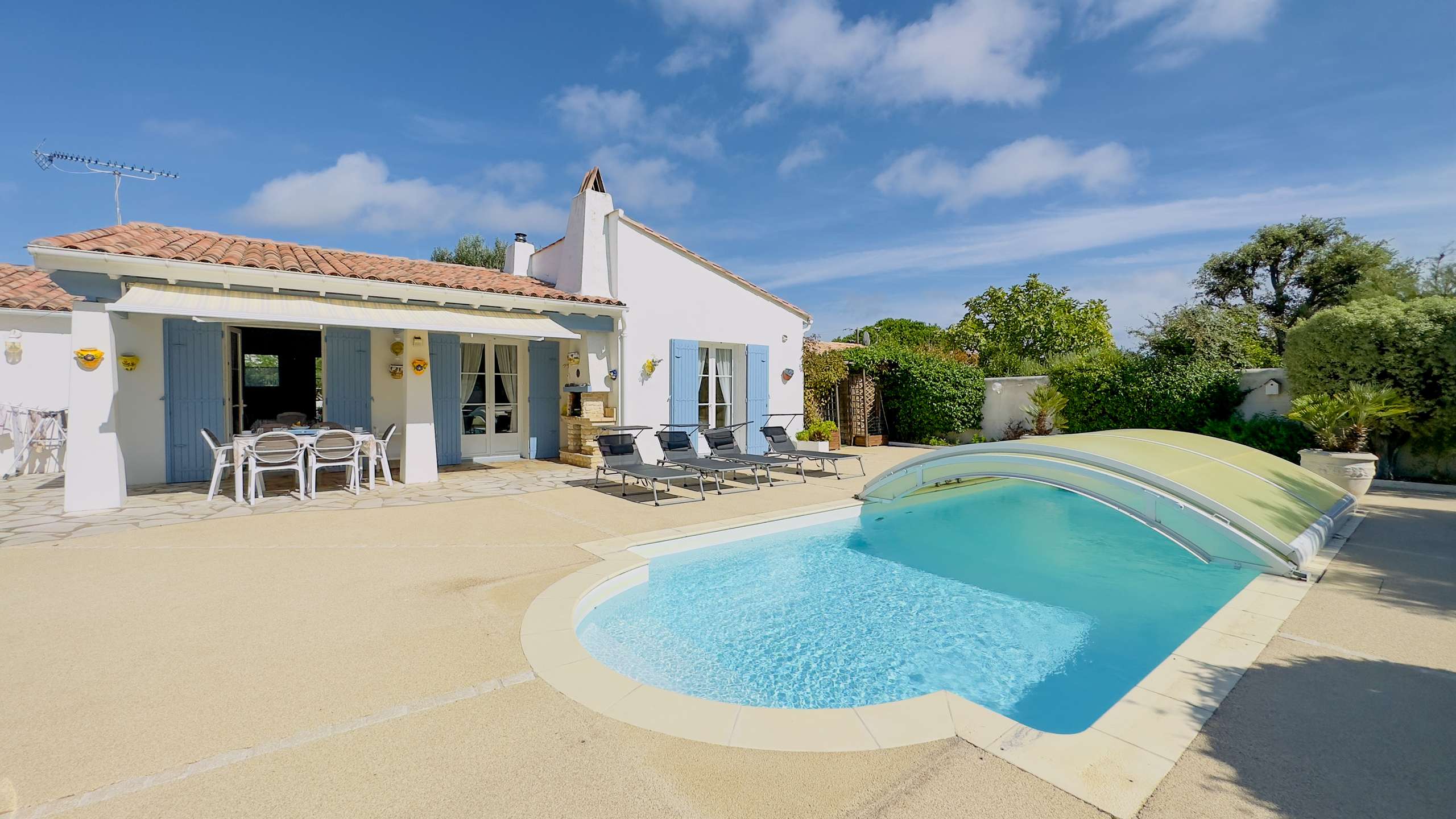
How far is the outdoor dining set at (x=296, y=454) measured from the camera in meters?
9.74

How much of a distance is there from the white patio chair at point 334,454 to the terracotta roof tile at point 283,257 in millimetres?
3081

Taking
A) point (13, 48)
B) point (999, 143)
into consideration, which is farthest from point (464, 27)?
point (999, 143)

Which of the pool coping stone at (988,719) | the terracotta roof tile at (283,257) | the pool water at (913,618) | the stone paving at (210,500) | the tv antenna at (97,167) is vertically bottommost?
the pool water at (913,618)

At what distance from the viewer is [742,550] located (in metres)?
8.38

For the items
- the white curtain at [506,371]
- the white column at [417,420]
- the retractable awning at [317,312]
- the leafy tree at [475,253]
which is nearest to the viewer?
the retractable awning at [317,312]

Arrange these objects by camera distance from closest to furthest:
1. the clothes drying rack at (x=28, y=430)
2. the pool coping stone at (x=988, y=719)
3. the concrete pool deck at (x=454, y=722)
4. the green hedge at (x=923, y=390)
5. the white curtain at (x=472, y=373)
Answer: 1. the concrete pool deck at (x=454, y=722)
2. the pool coping stone at (x=988, y=719)
3. the clothes drying rack at (x=28, y=430)
4. the white curtain at (x=472, y=373)
5. the green hedge at (x=923, y=390)

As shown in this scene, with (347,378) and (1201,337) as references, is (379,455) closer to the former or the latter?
(347,378)

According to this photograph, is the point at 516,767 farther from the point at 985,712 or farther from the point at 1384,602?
the point at 1384,602

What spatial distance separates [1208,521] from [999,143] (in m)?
13.9

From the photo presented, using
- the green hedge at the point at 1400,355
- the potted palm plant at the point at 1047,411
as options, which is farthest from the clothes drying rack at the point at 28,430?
the green hedge at the point at 1400,355

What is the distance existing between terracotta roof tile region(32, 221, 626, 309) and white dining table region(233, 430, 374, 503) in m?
2.94

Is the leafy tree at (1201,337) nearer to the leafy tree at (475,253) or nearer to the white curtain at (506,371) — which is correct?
the white curtain at (506,371)

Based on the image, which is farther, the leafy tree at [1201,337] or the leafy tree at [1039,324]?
the leafy tree at [1039,324]

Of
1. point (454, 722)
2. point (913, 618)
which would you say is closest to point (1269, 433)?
point (913, 618)
